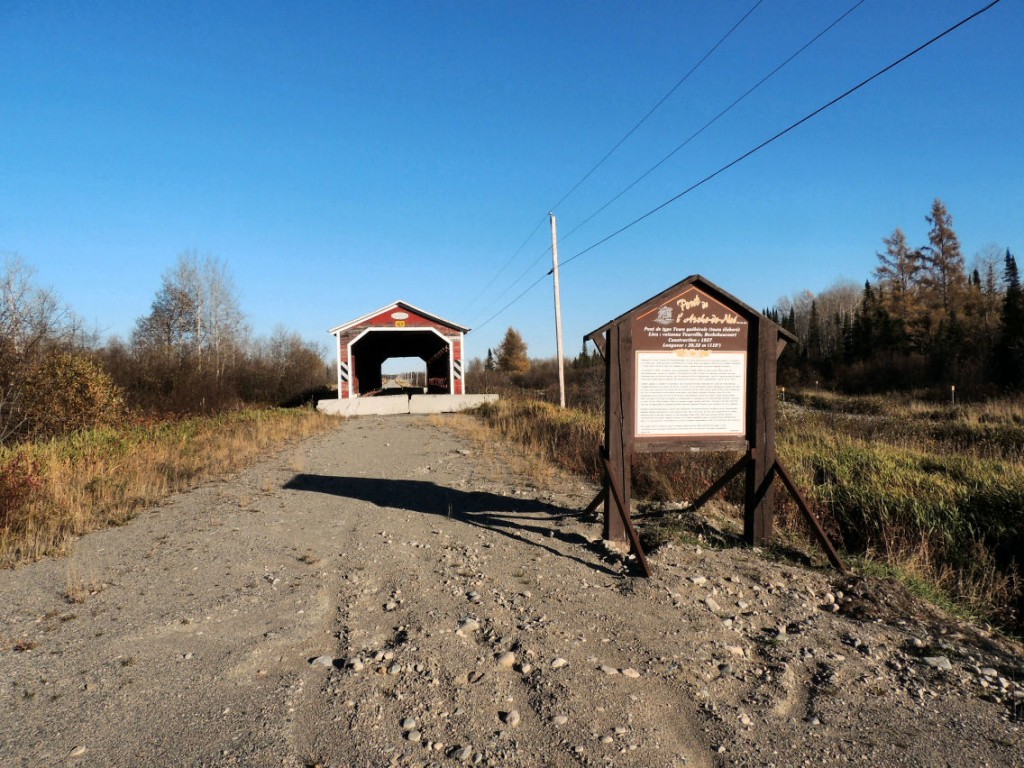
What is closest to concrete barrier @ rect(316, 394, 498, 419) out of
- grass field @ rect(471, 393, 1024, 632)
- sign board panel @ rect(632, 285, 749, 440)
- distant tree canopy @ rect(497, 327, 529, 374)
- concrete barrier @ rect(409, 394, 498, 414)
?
concrete barrier @ rect(409, 394, 498, 414)

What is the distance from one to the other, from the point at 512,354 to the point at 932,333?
5835 centimetres

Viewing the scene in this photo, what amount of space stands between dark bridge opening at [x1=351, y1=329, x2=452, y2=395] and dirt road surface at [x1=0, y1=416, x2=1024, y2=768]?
24087 mm

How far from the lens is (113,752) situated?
8.94 ft

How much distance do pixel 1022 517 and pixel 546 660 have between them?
683 cm

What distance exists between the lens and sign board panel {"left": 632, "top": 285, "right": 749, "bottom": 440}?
5.90 metres

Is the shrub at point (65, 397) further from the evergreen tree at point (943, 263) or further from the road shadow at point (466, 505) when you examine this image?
the evergreen tree at point (943, 263)

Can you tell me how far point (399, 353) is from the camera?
1778 inches

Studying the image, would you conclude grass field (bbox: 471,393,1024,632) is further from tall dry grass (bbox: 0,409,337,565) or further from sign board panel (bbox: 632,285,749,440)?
tall dry grass (bbox: 0,409,337,565)

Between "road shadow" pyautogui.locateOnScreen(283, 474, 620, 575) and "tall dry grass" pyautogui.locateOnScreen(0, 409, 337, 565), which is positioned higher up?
"tall dry grass" pyautogui.locateOnScreen(0, 409, 337, 565)

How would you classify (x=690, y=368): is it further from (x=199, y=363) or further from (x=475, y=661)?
(x=199, y=363)

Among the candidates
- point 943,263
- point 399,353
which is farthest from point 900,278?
point 399,353

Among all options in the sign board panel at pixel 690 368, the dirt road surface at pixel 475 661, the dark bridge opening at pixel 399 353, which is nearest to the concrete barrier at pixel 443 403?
the dark bridge opening at pixel 399 353

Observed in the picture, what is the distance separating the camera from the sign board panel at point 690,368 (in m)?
5.90

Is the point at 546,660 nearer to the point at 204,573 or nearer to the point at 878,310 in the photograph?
the point at 204,573
